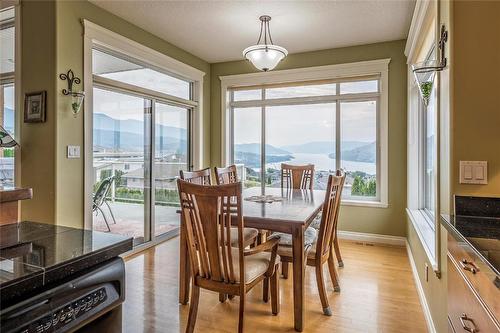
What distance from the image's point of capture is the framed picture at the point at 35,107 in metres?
2.93

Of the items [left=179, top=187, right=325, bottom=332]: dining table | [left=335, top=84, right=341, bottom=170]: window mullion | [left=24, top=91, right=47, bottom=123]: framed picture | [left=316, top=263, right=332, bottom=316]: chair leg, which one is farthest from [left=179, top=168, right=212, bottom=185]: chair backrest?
[left=335, top=84, right=341, bottom=170]: window mullion

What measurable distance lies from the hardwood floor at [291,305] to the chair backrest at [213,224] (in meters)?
0.54

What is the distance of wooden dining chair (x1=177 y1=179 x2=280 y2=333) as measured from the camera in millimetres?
1810

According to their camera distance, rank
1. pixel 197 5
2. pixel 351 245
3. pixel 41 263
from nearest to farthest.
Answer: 1. pixel 41 263
2. pixel 197 5
3. pixel 351 245

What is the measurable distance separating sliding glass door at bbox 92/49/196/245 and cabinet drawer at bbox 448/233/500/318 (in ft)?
11.0

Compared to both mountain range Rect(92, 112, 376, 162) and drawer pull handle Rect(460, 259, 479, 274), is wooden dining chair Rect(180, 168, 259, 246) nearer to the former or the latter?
mountain range Rect(92, 112, 376, 162)

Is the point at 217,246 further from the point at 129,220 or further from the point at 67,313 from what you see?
the point at 129,220

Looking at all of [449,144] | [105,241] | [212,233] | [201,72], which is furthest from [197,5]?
[105,241]

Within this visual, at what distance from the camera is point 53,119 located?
2.89 meters

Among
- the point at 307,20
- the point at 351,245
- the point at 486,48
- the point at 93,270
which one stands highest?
the point at 307,20

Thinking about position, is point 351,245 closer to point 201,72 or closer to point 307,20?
point 307,20

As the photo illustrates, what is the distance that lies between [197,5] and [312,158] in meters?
2.60

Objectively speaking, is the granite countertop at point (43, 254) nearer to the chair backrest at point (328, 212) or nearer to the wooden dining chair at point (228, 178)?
the chair backrest at point (328, 212)

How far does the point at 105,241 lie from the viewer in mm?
936
